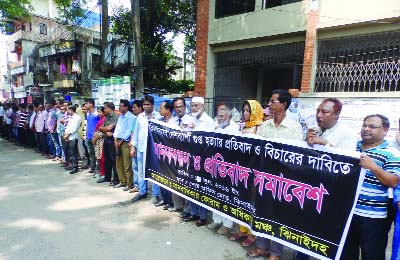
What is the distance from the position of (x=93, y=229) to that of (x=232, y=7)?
26.7 feet

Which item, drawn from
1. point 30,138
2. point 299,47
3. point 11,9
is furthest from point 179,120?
point 11,9

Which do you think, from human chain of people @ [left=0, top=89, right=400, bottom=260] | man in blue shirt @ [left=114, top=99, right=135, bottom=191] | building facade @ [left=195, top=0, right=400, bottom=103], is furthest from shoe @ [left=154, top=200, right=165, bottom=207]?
building facade @ [left=195, top=0, right=400, bottom=103]

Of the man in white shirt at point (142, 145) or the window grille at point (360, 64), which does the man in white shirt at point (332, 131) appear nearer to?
the man in white shirt at point (142, 145)

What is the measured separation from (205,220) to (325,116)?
232 cm

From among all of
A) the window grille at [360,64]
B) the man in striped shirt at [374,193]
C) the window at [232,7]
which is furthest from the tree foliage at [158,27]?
the man in striped shirt at [374,193]

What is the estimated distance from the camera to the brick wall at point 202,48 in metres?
10.0

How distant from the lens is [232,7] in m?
9.64

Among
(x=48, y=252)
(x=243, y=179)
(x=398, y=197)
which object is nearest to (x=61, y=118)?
(x=48, y=252)

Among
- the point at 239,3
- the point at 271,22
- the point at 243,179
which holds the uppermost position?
the point at 239,3

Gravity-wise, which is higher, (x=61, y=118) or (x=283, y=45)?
(x=283, y=45)

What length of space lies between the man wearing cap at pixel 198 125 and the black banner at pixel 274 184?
0.94ft

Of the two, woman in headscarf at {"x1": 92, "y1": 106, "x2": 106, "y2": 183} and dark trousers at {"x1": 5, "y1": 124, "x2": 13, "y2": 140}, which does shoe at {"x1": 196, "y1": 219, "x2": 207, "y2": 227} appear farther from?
dark trousers at {"x1": 5, "y1": 124, "x2": 13, "y2": 140}

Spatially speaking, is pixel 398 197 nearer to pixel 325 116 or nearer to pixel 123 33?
pixel 325 116

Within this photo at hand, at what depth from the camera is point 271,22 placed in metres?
8.46
